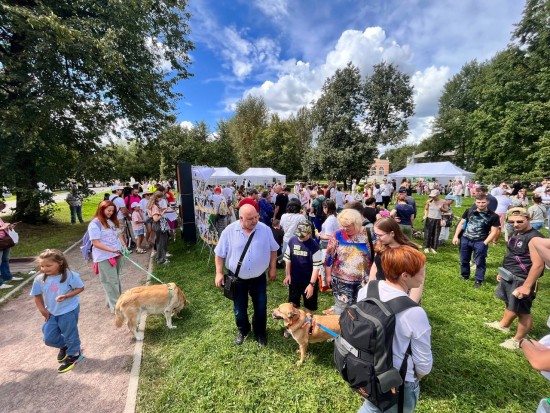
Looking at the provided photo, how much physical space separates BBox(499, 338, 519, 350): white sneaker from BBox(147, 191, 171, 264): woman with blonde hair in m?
7.32

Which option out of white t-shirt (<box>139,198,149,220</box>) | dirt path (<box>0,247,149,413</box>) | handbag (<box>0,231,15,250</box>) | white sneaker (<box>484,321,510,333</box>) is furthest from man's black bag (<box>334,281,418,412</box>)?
white t-shirt (<box>139,198,149,220</box>)

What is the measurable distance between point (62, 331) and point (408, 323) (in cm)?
411

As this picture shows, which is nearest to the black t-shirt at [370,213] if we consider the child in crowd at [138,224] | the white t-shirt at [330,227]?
the white t-shirt at [330,227]

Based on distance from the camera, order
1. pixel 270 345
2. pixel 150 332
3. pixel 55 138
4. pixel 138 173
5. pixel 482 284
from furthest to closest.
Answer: pixel 138 173
pixel 55 138
pixel 482 284
pixel 150 332
pixel 270 345

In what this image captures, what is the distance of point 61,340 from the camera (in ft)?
11.2

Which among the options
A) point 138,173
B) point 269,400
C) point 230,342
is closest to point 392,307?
point 269,400

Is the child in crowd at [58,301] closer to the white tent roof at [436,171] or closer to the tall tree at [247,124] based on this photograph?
the white tent roof at [436,171]

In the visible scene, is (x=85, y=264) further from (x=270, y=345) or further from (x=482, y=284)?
(x=482, y=284)

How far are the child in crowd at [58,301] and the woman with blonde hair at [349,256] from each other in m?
3.34

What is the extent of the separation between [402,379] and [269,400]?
1936 mm

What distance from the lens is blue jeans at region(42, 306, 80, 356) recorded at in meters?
3.26

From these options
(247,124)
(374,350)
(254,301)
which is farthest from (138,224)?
(247,124)

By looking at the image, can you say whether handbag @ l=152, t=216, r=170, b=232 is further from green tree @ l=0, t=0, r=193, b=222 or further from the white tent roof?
the white tent roof

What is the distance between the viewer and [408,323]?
157cm
